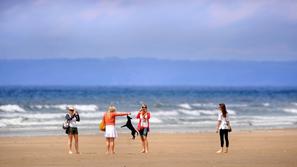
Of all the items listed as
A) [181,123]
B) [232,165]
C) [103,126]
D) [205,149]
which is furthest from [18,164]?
[181,123]

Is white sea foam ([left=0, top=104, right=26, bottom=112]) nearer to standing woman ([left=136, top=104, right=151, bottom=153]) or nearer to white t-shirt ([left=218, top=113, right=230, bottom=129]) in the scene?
standing woman ([left=136, top=104, right=151, bottom=153])

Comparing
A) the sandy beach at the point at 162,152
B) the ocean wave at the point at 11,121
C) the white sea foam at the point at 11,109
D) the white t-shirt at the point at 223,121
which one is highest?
the white sea foam at the point at 11,109

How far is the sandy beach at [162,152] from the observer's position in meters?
19.1

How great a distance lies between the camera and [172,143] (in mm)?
26672

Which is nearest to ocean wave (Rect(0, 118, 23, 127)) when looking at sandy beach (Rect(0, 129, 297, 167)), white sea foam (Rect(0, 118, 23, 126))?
white sea foam (Rect(0, 118, 23, 126))

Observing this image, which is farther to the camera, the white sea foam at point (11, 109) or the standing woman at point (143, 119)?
the white sea foam at point (11, 109)

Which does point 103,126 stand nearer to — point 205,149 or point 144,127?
point 144,127

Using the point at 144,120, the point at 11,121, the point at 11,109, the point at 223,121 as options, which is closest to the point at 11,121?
the point at 11,121

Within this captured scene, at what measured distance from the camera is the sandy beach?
62.7ft

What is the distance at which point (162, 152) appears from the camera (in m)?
22.6

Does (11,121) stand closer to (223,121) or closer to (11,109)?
(11,109)

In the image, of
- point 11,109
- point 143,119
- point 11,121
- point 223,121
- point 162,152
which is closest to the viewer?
point 143,119

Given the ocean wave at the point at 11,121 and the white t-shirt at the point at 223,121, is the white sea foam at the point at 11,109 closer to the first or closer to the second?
the ocean wave at the point at 11,121

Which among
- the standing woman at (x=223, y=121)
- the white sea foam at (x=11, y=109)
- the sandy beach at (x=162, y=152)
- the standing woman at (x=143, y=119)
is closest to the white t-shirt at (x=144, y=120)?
the standing woman at (x=143, y=119)
